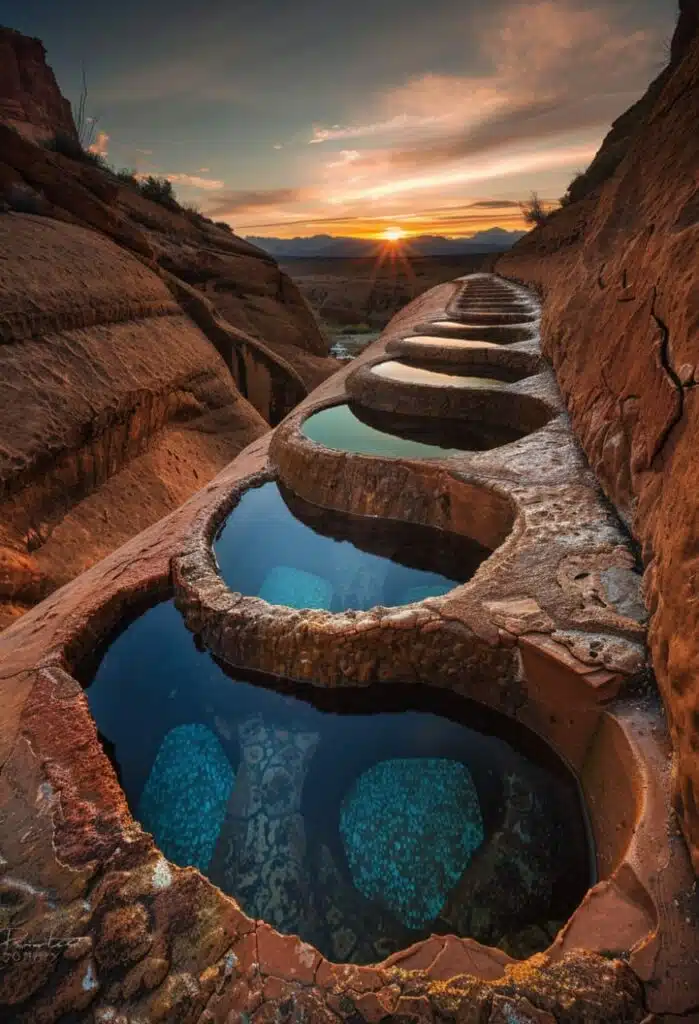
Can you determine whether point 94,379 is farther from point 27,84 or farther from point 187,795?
point 27,84

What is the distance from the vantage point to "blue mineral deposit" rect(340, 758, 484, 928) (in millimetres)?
2814

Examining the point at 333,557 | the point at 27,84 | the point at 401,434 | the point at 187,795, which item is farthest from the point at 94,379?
the point at 27,84

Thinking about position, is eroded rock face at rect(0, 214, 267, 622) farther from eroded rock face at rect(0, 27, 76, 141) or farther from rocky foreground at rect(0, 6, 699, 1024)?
eroded rock face at rect(0, 27, 76, 141)

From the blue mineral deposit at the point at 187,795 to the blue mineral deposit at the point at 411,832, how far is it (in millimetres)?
820

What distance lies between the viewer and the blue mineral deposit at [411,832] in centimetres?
281

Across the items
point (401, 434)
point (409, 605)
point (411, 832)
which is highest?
point (401, 434)

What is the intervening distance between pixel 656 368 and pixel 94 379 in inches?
321

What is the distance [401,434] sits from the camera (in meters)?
7.93

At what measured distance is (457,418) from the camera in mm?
8445

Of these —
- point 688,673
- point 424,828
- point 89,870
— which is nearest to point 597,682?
point 688,673

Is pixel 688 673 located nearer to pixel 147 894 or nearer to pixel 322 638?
pixel 322 638

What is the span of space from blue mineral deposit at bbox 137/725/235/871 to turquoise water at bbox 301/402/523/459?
4.01 meters

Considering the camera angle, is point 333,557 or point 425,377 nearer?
point 333,557

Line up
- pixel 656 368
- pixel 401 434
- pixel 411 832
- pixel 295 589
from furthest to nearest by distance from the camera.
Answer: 1. pixel 401 434
2. pixel 295 589
3. pixel 656 368
4. pixel 411 832
